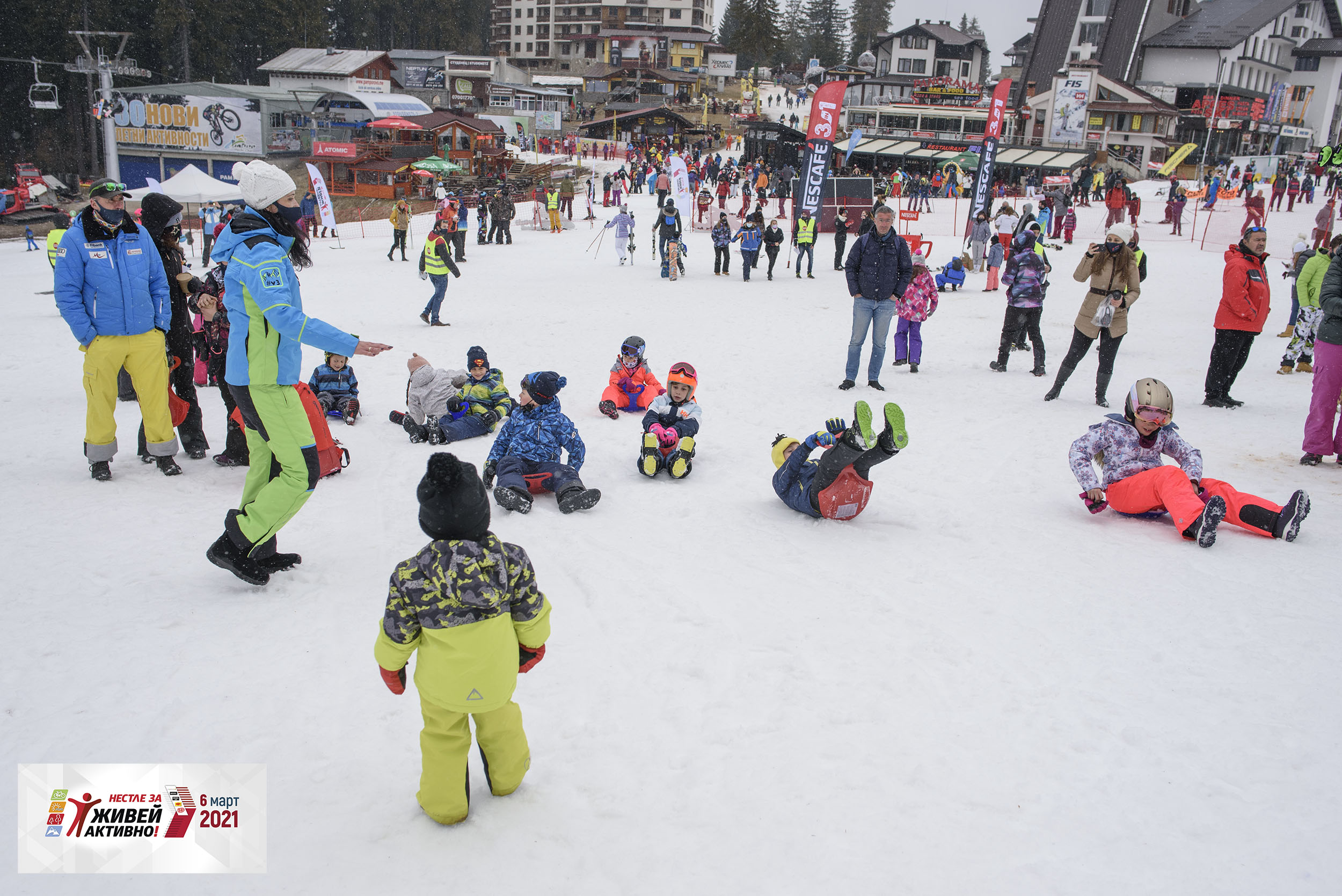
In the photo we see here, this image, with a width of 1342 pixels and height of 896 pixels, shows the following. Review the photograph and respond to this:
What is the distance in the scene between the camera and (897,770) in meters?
3.09

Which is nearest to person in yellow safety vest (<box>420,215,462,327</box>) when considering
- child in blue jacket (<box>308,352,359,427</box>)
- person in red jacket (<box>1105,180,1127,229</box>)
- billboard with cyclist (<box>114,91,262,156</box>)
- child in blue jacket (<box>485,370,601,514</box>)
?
child in blue jacket (<box>308,352,359,427</box>)

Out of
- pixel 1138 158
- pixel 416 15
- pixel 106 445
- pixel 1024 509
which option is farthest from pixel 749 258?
pixel 416 15

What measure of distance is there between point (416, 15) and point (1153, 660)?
9022cm

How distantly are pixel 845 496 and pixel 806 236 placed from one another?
534 inches

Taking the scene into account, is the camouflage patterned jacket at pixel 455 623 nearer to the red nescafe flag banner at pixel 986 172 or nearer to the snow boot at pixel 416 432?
the snow boot at pixel 416 432

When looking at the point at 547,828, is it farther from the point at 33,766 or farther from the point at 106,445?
the point at 106,445

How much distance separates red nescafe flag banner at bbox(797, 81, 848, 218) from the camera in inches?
744

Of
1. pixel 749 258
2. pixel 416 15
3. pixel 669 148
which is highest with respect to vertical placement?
pixel 416 15

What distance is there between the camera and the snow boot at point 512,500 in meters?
5.50

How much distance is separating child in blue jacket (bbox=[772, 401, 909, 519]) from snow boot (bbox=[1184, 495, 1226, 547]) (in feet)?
5.71

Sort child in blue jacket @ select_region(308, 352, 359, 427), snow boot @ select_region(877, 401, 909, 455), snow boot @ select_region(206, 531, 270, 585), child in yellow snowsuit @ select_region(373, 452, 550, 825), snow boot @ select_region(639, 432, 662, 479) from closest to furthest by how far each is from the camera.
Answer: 1. child in yellow snowsuit @ select_region(373, 452, 550, 825)
2. snow boot @ select_region(206, 531, 270, 585)
3. snow boot @ select_region(877, 401, 909, 455)
4. snow boot @ select_region(639, 432, 662, 479)
5. child in blue jacket @ select_region(308, 352, 359, 427)

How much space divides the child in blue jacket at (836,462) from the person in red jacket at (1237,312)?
4857 mm

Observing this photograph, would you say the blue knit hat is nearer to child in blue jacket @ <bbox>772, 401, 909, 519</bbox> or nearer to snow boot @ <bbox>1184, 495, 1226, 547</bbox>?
child in blue jacket @ <bbox>772, 401, 909, 519</bbox>

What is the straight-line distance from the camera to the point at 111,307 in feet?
17.5
